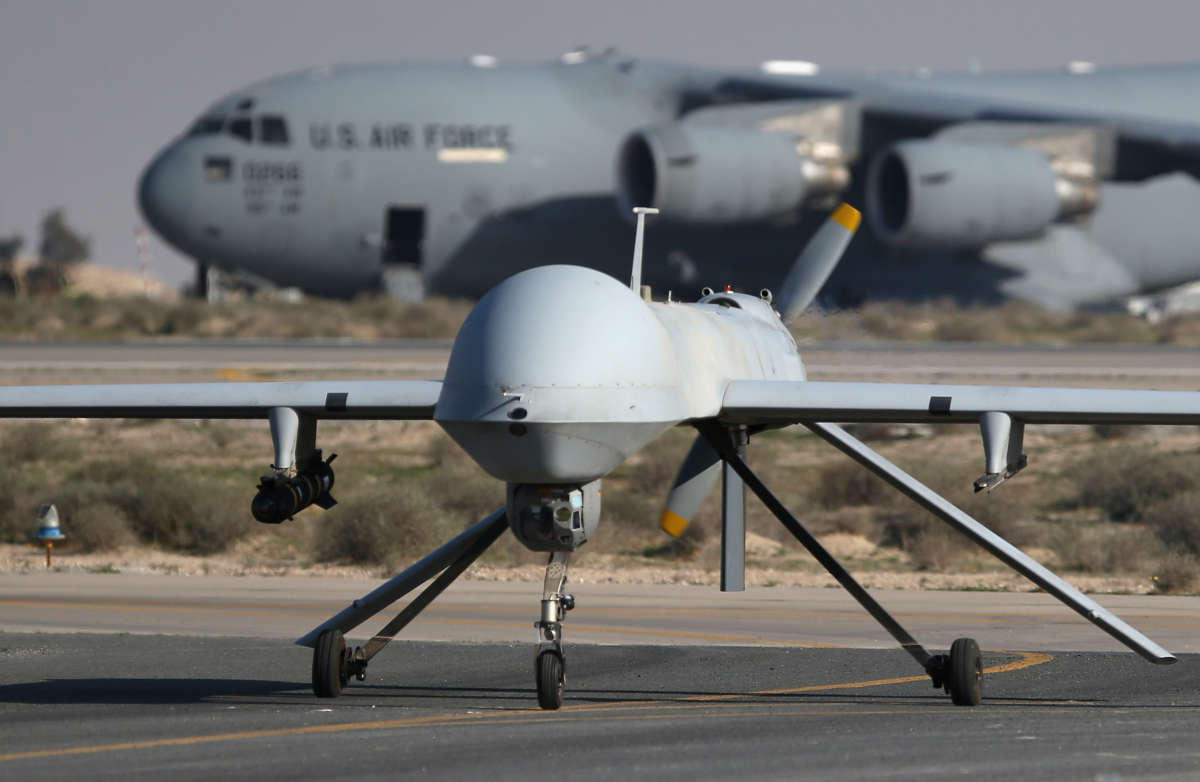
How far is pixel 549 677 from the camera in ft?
34.4

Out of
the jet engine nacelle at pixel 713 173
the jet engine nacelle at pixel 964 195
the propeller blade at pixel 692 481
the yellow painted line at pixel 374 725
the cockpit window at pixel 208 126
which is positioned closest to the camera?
the yellow painted line at pixel 374 725

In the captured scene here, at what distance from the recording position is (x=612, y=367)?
9.72 meters

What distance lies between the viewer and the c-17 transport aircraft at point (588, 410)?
957 cm

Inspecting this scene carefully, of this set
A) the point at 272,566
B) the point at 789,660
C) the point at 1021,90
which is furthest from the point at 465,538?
the point at 1021,90

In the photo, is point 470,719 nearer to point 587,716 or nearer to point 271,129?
point 587,716

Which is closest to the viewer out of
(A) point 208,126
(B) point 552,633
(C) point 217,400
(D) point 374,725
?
(B) point 552,633

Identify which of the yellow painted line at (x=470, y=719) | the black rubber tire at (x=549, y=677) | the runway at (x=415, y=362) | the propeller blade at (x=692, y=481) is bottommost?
the runway at (x=415, y=362)

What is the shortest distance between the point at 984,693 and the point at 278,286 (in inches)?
1530

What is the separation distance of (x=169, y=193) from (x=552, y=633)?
38.7 metres

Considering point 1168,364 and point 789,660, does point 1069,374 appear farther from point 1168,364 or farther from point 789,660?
point 789,660

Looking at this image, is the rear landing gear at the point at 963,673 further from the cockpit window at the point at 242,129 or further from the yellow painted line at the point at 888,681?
the cockpit window at the point at 242,129

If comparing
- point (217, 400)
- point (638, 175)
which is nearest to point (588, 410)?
point (217, 400)

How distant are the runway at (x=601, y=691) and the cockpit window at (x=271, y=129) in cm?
2871

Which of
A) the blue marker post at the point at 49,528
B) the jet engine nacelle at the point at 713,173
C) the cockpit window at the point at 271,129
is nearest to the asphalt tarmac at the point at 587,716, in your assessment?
the blue marker post at the point at 49,528
